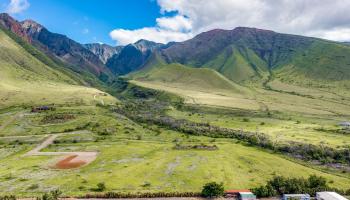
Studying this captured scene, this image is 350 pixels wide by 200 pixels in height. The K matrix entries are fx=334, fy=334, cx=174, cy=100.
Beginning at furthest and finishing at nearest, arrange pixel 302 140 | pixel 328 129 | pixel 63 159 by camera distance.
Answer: pixel 328 129 < pixel 302 140 < pixel 63 159

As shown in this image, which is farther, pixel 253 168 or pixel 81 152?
pixel 81 152

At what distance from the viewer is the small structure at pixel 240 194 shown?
301 feet

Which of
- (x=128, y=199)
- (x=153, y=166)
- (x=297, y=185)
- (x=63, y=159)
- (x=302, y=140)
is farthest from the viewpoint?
(x=302, y=140)

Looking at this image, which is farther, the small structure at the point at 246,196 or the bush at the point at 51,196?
the small structure at the point at 246,196

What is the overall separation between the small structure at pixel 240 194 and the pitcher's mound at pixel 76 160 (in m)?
58.4

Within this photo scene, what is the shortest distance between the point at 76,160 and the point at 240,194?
69252mm

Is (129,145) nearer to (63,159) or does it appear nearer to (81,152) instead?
(81,152)

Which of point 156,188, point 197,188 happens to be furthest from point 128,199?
point 197,188

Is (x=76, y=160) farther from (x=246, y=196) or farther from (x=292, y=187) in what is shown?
(x=292, y=187)

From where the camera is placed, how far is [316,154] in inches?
5399

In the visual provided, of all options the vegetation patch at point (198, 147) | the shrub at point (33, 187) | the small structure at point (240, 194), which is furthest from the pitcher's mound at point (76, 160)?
the small structure at point (240, 194)

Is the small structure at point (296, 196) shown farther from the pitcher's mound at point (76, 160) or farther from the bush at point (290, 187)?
the pitcher's mound at point (76, 160)

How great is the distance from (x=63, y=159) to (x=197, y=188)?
61.8 meters

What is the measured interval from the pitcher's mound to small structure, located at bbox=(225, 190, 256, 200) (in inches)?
2300
